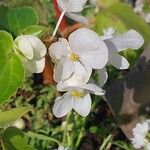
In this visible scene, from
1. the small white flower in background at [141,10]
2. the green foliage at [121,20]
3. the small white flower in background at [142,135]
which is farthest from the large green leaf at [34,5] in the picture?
the small white flower in background at [141,10]

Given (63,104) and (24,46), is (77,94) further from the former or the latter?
(24,46)

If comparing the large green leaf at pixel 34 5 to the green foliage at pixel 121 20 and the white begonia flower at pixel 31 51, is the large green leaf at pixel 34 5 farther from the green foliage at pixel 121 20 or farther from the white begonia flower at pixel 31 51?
the green foliage at pixel 121 20

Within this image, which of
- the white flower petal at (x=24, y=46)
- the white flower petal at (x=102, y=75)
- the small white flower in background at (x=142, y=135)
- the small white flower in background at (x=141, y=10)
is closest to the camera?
the white flower petal at (x=24, y=46)

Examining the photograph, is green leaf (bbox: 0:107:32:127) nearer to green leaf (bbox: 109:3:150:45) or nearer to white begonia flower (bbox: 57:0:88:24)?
white begonia flower (bbox: 57:0:88:24)

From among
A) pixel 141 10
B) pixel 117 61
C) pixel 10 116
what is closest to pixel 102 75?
pixel 117 61

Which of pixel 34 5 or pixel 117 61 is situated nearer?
pixel 117 61

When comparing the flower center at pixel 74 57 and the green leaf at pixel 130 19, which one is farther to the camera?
the green leaf at pixel 130 19
